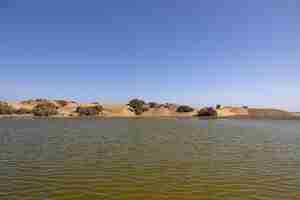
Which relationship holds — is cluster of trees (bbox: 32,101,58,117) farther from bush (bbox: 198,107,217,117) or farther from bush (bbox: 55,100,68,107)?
bush (bbox: 198,107,217,117)

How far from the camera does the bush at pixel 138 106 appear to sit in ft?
285

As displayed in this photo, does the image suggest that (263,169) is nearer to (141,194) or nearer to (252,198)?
(252,198)

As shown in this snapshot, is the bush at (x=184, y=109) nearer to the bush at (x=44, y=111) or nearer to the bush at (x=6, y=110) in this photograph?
the bush at (x=44, y=111)

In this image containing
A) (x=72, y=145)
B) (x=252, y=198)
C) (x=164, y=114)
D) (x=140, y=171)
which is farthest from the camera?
(x=164, y=114)

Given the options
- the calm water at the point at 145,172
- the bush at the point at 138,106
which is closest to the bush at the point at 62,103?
the bush at the point at 138,106

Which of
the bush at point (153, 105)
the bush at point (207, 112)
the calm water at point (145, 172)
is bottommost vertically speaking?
the calm water at point (145, 172)

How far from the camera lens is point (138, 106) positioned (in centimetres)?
8794

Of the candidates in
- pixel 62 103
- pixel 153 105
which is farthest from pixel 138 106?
pixel 62 103

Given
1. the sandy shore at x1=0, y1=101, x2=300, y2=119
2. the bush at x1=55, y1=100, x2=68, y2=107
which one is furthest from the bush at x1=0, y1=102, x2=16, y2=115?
the bush at x1=55, y1=100, x2=68, y2=107

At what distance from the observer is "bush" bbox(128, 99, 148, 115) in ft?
285

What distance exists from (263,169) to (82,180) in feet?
33.9

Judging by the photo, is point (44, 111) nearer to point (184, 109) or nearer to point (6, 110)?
point (6, 110)

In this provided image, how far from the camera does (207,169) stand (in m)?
17.1

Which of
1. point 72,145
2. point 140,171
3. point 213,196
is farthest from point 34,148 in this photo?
point 213,196
